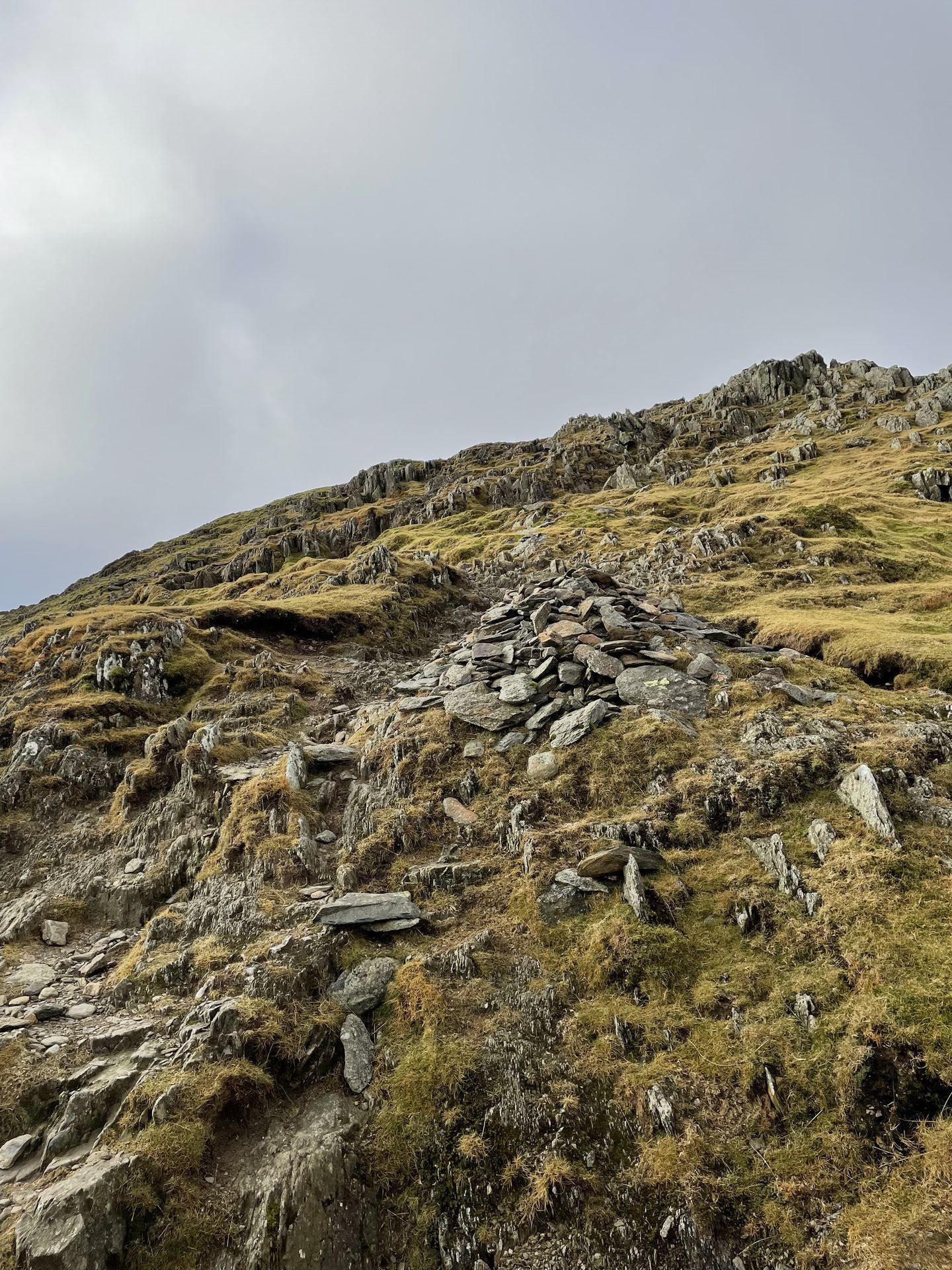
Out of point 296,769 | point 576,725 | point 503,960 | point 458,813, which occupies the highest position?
point 296,769

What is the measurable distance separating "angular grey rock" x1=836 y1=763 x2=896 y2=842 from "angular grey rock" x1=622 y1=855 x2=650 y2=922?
457cm

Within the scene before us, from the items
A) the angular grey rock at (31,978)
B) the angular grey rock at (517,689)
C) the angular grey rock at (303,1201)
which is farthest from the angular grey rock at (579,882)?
the angular grey rock at (31,978)

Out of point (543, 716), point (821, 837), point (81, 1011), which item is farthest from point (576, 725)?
point (81, 1011)

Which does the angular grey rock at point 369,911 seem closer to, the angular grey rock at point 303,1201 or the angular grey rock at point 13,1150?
the angular grey rock at point 303,1201

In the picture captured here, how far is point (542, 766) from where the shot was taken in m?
16.2

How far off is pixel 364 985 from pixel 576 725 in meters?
9.25

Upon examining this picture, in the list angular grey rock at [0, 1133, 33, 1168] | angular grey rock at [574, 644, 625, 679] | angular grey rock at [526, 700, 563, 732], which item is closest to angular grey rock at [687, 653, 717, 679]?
angular grey rock at [574, 644, 625, 679]

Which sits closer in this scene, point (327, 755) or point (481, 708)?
point (327, 755)

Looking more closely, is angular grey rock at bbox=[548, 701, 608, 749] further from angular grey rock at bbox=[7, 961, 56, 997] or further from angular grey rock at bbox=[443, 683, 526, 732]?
angular grey rock at bbox=[7, 961, 56, 997]

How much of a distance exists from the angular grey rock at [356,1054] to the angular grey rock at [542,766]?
7689mm

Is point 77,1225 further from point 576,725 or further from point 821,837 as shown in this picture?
point 576,725

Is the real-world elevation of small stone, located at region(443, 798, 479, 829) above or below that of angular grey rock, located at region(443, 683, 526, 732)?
below

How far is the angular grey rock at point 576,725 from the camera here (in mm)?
16734

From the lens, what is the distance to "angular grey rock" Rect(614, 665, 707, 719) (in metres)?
17.2
